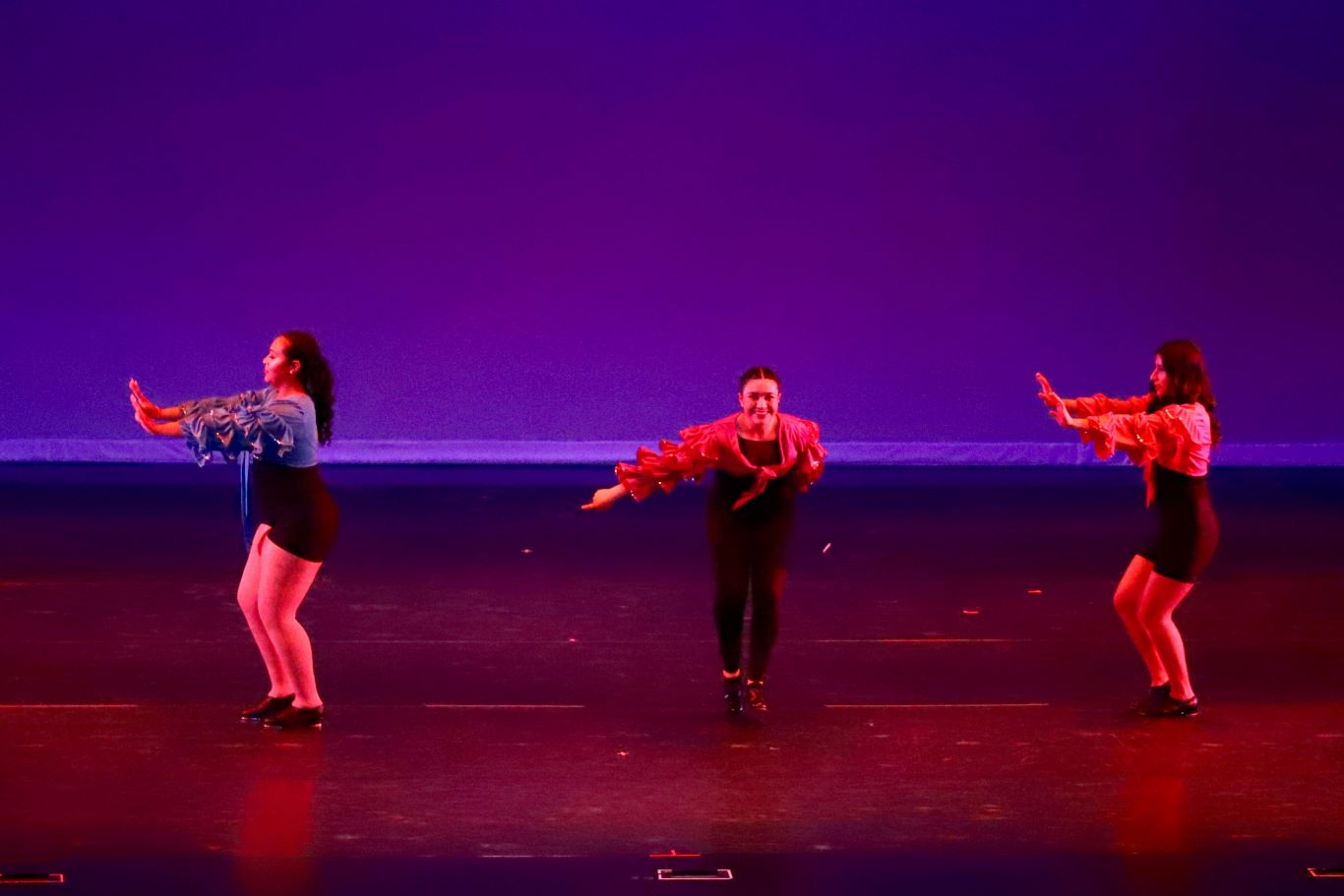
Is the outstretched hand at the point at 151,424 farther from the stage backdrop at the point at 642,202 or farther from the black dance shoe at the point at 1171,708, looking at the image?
the stage backdrop at the point at 642,202

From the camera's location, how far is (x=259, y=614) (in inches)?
206

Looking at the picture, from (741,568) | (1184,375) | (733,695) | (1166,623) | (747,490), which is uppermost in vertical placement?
(1184,375)

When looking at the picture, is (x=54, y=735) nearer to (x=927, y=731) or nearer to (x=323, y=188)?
(x=927, y=731)

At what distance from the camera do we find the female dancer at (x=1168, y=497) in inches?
212

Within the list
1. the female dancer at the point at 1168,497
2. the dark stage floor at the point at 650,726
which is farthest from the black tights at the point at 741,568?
the female dancer at the point at 1168,497

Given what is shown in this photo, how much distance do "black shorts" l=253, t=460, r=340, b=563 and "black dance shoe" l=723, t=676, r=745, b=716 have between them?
140 centimetres

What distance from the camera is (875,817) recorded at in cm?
445

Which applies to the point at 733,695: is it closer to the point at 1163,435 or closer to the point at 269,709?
the point at 269,709

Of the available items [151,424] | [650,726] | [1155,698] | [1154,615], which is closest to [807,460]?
[650,726]

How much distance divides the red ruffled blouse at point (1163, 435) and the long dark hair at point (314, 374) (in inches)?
96.3

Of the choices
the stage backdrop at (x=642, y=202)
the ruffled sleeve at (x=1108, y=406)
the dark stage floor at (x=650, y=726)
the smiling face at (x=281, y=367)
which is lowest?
the dark stage floor at (x=650, y=726)

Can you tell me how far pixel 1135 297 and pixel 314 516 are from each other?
1002 cm

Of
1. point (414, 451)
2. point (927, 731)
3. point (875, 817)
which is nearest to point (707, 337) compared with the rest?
point (414, 451)

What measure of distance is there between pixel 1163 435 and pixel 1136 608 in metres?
0.59
